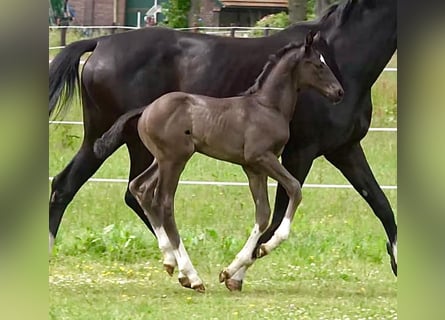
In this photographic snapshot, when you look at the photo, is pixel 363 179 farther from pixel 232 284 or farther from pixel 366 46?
pixel 232 284

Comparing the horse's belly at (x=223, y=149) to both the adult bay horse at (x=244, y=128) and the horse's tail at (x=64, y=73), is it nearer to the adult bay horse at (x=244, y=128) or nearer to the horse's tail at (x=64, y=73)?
the adult bay horse at (x=244, y=128)

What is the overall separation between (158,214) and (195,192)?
258 mm

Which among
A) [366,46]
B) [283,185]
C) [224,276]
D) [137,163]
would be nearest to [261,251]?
[224,276]

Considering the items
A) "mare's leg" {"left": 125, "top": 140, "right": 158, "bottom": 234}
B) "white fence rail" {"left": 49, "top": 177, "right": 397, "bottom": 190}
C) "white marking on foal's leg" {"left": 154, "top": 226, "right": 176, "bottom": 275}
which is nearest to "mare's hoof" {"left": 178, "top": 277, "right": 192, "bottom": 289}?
"white marking on foal's leg" {"left": 154, "top": 226, "right": 176, "bottom": 275}

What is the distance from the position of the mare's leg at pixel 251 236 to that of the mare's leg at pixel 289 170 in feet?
0.13

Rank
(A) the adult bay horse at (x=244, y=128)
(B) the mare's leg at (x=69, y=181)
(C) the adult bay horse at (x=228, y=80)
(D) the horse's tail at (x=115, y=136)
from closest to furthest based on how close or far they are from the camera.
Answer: (A) the adult bay horse at (x=244, y=128) → (D) the horse's tail at (x=115, y=136) → (C) the adult bay horse at (x=228, y=80) → (B) the mare's leg at (x=69, y=181)

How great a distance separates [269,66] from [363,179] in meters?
0.85

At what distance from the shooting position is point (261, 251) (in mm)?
4512

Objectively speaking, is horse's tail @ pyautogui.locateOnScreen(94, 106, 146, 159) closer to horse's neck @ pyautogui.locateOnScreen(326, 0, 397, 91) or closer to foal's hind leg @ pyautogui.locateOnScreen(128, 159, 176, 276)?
foal's hind leg @ pyautogui.locateOnScreen(128, 159, 176, 276)

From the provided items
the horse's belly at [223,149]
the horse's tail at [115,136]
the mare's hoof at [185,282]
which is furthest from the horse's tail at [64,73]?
the mare's hoof at [185,282]

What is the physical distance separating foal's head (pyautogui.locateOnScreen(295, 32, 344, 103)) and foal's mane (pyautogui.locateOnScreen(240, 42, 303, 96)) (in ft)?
0.22

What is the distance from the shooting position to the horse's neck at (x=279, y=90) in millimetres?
4504

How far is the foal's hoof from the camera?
4.50m

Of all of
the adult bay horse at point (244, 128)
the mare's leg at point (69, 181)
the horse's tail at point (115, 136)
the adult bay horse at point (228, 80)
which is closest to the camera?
the adult bay horse at point (244, 128)
